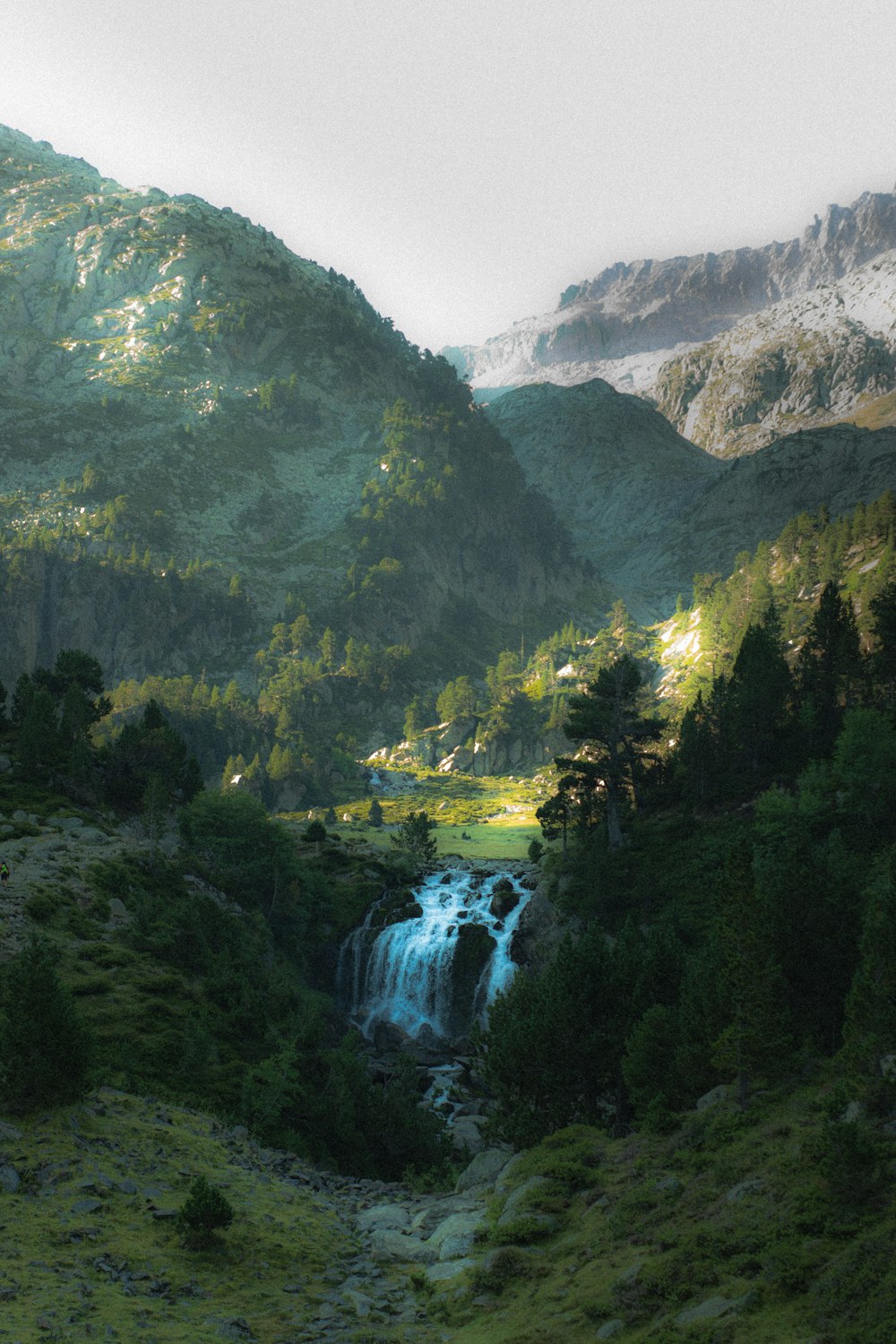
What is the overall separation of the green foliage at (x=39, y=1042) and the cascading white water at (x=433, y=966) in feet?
188

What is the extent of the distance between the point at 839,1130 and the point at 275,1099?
1124 inches

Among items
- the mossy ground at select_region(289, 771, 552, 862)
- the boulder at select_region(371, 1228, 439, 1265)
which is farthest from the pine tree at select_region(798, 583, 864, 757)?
the boulder at select_region(371, 1228, 439, 1265)

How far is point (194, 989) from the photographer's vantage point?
5084 centimetres

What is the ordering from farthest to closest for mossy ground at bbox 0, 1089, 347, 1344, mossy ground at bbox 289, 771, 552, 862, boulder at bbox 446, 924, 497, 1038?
1. mossy ground at bbox 289, 771, 552, 862
2. boulder at bbox 446, 924, 497, 1038
3. mossy ground at bbox 0, 1089, 347, 1344

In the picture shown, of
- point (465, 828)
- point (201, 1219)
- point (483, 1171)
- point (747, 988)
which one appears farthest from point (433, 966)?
point (465, 828)

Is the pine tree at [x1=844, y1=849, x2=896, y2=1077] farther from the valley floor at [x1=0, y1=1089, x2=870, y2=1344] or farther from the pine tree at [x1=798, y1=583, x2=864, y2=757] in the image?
the pine tree at [x1=798, y1=583, x2=864, y2=757]

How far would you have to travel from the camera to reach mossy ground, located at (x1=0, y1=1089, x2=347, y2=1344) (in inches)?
742

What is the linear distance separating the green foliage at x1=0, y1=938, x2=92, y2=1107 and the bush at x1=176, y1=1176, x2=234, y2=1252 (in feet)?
24.6

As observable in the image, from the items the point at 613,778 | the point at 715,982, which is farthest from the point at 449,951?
the point at 715,982

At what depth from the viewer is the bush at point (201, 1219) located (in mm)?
23531

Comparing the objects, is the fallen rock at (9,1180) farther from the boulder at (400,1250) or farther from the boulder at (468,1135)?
the boulder at (468,1135)

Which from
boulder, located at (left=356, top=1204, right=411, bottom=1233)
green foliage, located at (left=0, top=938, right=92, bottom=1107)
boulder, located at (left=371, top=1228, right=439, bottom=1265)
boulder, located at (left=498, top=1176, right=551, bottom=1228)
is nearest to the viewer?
boulder, located at (left=371, top=1228, right=439, bottom=1265)

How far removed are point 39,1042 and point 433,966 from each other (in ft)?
210

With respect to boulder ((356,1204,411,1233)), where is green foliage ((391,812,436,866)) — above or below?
below
